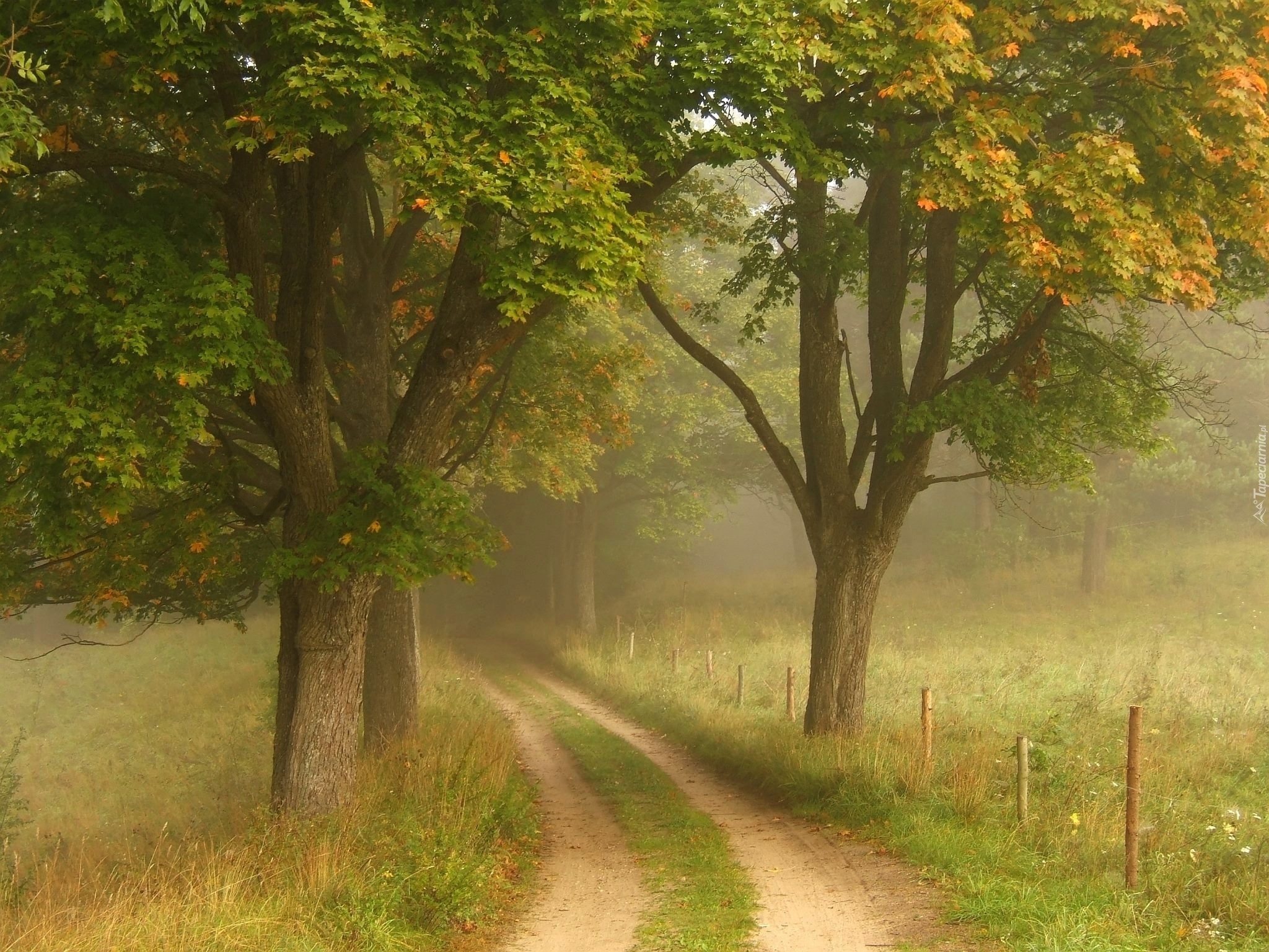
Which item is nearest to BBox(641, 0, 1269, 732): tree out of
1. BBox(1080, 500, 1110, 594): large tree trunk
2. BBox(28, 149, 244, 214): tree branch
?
BBox(28, 149, 244, 214): tree branch

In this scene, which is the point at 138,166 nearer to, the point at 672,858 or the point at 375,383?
the point at 375,383

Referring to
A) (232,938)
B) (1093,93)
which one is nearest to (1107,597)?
(1093,93)

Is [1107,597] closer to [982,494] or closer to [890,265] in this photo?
[982,494]

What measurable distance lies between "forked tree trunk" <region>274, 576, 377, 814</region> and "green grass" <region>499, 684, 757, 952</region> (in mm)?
3124

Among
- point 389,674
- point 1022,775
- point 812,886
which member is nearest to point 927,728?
point 1022,775

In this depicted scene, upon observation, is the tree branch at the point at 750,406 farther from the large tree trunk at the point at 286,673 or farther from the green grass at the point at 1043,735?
the large tree trunk at the point at 286,673

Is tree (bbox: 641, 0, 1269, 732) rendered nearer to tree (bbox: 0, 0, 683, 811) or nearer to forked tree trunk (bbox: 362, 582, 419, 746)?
tree (bbox: 0, 0, 683, 811)

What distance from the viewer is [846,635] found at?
13492 mm

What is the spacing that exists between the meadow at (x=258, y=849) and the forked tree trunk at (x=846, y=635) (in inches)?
166

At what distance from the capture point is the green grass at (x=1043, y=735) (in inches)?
296

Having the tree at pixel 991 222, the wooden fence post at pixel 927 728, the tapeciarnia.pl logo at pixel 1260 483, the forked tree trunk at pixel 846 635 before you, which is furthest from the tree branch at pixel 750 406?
the tapeciarnia.pl logo at pixel 1260 483

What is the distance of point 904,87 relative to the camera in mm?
9219

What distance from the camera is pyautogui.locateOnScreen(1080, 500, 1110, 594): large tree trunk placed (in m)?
31.2

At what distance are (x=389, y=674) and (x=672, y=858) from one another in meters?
5.42
